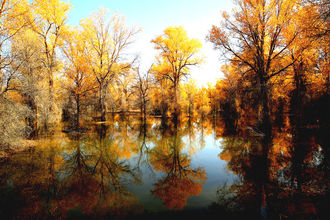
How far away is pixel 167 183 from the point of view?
521cm

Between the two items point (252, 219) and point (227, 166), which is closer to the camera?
point (252, 219)

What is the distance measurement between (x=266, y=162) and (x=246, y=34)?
1022 cm

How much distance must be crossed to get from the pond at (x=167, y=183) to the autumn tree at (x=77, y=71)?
7.21 m

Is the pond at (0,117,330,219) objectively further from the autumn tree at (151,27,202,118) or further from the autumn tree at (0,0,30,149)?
the autumn tree at (151,27,202,118)

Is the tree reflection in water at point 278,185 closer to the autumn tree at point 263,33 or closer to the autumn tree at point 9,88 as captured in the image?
the autumn tree at point 263,33

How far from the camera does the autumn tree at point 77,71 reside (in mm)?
14750

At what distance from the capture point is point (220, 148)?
931 cm

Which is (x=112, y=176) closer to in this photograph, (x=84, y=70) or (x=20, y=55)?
(x=20, y=55)

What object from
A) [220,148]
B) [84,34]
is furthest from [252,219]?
[84,34]

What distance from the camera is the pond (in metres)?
3.77

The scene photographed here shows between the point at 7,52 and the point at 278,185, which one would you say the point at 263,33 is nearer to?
the point at 278,185

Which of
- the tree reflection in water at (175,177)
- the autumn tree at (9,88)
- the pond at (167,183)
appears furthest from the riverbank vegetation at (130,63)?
the tree reflection in water at (175,177)

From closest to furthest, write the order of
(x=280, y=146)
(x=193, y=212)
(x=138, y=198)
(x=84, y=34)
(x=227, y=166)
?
(x=193, y=212), (x=138, y=198), (x=227, y=166), (x=280, y=146), (x=84, y=34)

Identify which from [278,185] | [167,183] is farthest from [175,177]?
[278,185]
